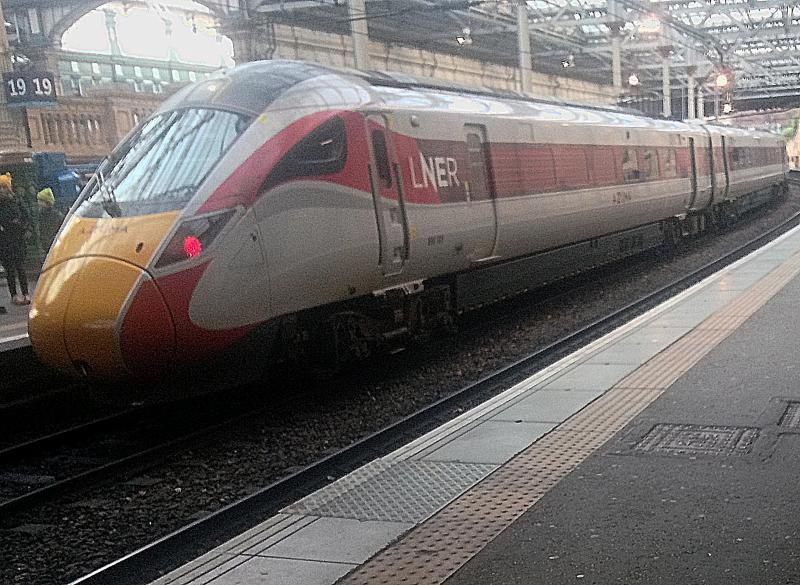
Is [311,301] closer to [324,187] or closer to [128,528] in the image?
[324,187]

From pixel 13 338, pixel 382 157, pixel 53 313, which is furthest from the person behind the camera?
pixel 13 338

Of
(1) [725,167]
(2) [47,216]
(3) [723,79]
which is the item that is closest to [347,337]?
(2) [47,216]

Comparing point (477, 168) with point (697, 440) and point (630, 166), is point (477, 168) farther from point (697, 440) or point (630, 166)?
point (630, 166)

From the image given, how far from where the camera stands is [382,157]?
809cm

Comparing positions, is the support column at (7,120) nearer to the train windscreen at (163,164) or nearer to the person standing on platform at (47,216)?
the person standing on platform at (47,216)

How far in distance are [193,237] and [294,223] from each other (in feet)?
3.09

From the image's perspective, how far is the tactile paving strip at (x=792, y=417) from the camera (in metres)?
5.65

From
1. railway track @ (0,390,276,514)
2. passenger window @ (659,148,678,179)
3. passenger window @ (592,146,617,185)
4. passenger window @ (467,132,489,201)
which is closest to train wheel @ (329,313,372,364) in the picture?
railway track @ (0,390,276,514)

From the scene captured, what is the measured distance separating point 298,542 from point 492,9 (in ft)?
75.3

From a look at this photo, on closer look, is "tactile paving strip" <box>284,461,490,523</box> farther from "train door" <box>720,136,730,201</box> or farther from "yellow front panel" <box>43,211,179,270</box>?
"train door" <box>720,136,730,201</box>

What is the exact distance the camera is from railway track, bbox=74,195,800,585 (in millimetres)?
4570

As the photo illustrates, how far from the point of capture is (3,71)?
12.7 metres

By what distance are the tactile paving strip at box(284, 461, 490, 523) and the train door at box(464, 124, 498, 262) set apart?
14.9 ft

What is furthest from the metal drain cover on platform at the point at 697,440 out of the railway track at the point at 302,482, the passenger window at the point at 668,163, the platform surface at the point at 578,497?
the passenger window at the point at 668,163
